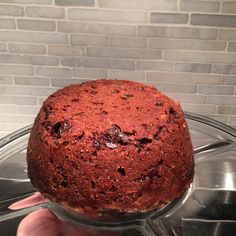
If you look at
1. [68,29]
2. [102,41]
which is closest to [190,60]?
[102,41]

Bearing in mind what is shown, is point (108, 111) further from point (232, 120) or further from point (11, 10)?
point (232, 120)

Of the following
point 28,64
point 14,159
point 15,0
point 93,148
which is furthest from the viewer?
point 28,64

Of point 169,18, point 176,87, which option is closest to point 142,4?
point 169,18

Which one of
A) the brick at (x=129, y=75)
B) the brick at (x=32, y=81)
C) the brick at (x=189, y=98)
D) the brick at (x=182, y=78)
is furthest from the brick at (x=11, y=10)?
the brick at (x=189, y=98)

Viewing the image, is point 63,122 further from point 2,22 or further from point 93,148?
point 2,22

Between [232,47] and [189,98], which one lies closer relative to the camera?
[232,47]

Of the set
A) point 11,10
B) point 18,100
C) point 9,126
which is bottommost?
point 9,126
